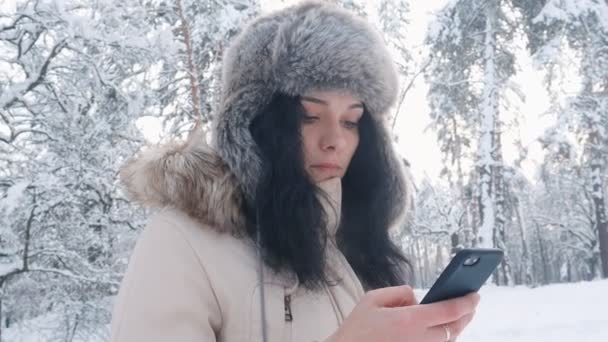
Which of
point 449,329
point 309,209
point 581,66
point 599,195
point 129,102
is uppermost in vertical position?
point 581,66

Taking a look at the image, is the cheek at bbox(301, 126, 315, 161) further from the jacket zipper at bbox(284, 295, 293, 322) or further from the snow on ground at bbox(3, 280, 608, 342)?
the snow on ground at bbox(3, 280, 608, 342)

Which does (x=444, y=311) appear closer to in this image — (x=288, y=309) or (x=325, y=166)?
(x=288, y=309)

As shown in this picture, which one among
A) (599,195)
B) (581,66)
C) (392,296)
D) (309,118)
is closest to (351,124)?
(309,118)

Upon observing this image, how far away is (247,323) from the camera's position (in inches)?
50.8

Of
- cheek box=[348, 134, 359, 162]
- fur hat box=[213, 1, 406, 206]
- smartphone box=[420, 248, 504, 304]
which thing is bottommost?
smartphone box=[420, 248, 504, 304]

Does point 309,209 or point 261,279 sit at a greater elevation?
point 309,209

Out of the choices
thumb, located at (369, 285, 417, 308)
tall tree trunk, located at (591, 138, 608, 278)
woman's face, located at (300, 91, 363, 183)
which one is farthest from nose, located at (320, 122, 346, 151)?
tall tree trunk, located at (591, 138, 608, 278)

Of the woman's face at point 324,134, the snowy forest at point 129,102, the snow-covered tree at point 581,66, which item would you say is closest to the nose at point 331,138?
the woman's face at point 324,134

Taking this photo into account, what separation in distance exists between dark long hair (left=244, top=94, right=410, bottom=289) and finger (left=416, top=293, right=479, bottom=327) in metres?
0.38

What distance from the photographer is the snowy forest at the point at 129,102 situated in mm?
7059

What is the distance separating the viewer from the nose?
171cm

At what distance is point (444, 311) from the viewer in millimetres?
1147

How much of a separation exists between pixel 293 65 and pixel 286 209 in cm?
47

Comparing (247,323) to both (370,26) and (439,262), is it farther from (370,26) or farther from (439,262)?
(439,262)
